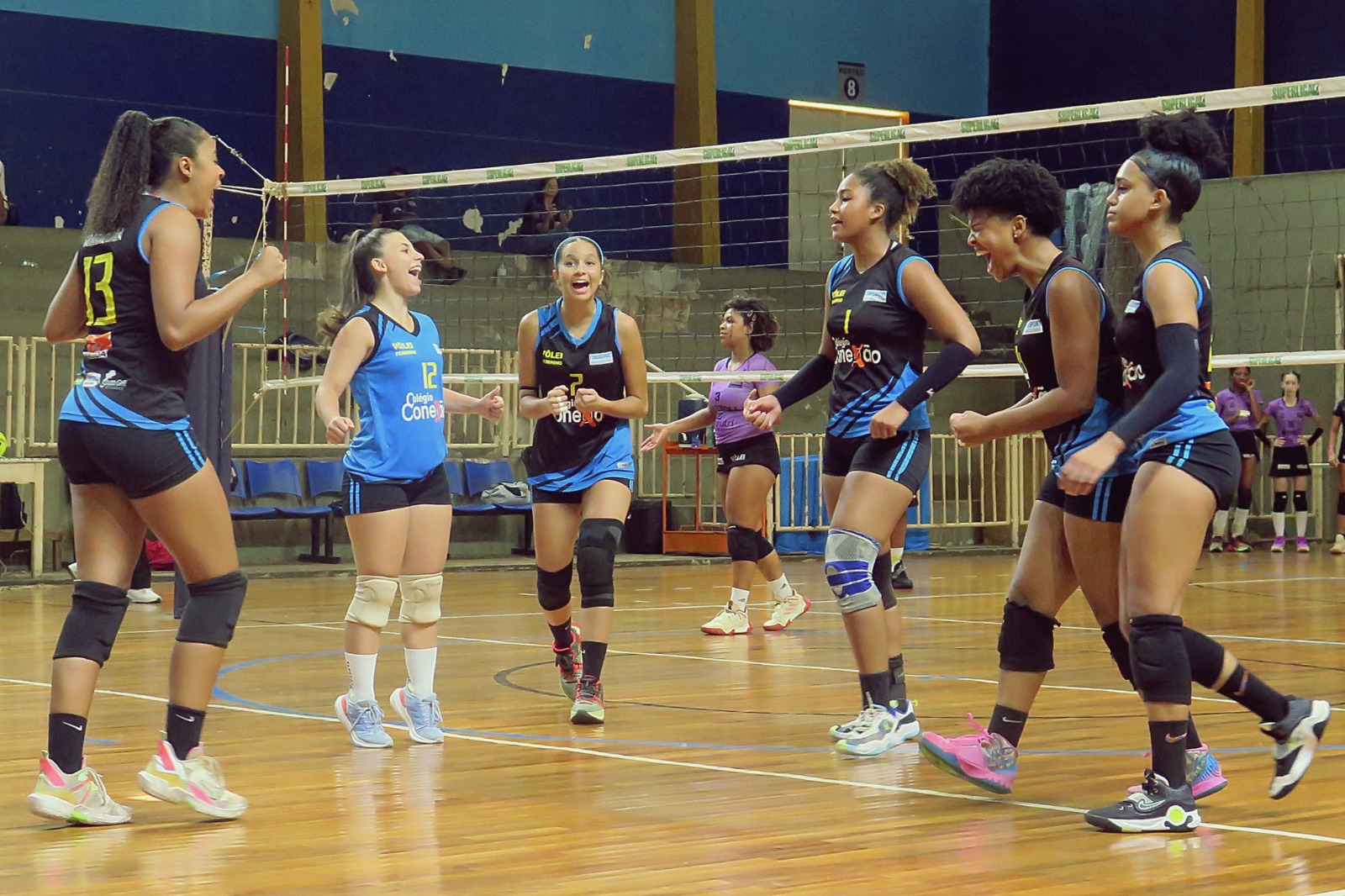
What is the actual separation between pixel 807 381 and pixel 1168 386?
184cm

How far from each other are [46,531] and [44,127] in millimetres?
3645

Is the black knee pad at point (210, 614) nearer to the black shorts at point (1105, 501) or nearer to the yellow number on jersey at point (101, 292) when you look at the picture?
the yellow number on jersey at point (101, 292)

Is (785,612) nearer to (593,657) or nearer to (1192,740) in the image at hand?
(593,657)

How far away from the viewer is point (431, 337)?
5594 millimetres

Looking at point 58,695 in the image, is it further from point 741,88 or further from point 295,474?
point 741,88

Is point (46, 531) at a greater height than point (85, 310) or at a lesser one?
lesser

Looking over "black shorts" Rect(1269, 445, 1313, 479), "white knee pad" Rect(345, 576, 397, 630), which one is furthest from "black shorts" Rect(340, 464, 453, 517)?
"black shorts" Rect(1269, 445, 1313, 479)

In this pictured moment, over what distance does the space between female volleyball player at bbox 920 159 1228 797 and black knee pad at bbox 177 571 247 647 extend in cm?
176

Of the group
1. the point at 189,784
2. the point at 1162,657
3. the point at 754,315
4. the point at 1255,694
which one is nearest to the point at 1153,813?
the point at 1162,657

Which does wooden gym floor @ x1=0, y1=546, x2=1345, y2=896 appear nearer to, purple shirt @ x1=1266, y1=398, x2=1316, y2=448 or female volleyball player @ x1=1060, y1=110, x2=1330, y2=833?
female volleyball player @ x1=1060, y1=110, x2=1330, y2=833

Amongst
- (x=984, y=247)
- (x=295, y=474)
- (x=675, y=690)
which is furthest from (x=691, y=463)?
(x=984, y=247)

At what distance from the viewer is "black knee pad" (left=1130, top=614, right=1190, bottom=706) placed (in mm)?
3859

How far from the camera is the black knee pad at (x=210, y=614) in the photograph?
4.04 meters

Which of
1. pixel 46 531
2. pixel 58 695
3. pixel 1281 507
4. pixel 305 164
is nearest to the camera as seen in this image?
pixel 58 695
